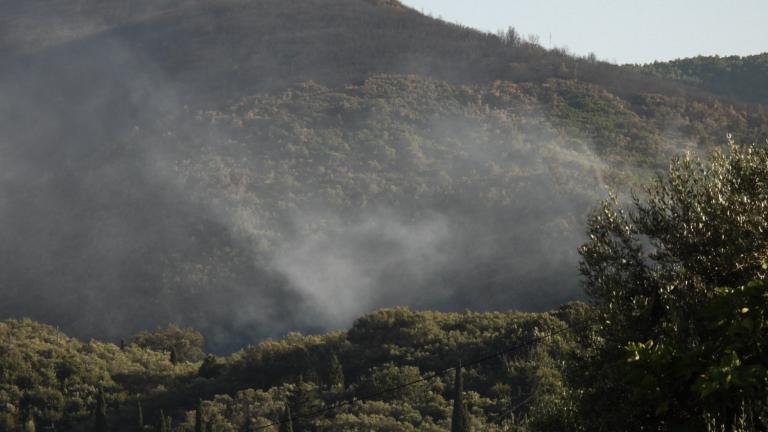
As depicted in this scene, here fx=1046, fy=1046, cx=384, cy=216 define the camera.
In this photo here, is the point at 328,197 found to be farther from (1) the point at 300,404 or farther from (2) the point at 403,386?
(1) the point at 300,404

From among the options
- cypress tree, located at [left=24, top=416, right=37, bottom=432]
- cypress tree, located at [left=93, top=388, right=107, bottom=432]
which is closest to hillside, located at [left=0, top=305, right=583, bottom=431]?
cypress tree, located at [left=24, top=416, right=37, bottom=432]

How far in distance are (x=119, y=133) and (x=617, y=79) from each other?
3650 inches

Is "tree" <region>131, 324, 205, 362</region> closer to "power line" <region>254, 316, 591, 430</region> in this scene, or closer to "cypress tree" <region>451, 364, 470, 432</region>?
"power line" <region>254, 316, 591, 430</region>

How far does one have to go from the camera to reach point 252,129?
594 ft

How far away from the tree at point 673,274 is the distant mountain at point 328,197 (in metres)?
88.8

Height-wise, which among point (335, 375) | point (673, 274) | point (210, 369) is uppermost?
point (210, 369)

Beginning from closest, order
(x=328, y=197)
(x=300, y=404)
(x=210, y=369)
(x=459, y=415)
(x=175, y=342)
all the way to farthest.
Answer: (x=459, y=415) → (x=300, y=404) → (x=210, y=369) → (x=175, y=342) → (x=328, y=197)

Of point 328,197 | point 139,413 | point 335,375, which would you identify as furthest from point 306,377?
point 328,197

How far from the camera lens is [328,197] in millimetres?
155750

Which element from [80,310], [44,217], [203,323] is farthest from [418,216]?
[44,217]

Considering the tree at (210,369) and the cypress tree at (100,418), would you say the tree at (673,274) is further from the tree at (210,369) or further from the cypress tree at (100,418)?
the tree at (210,369)

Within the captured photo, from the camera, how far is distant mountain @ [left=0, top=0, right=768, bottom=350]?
127375 mm

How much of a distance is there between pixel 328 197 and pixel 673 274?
5386 inches

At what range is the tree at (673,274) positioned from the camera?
54.0 feet
